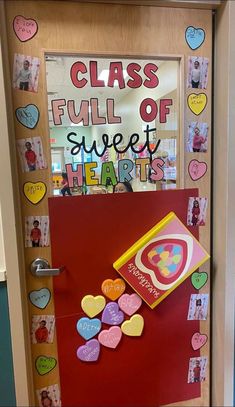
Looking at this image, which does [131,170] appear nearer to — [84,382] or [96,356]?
[96,356]

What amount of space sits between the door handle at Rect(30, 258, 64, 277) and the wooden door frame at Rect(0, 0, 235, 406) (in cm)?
5

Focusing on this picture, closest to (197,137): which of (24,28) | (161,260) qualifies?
(161,260)

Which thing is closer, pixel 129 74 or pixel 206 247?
pixel 129 74

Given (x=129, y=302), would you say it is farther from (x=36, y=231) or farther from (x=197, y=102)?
(x=197, y=102)

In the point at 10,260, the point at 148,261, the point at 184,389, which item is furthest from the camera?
the point at 184,389

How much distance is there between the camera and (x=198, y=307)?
4.47 feet

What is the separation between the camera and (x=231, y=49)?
1177 mm

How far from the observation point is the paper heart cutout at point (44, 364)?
4.18 ft

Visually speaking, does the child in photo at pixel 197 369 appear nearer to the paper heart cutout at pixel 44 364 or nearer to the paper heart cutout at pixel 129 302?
the paper heart cutout at pixel 129 302

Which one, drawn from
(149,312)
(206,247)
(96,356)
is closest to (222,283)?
(206,247)

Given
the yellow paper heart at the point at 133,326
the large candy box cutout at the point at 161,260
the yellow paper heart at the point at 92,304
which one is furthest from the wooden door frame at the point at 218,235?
the yellow paper heart at the point at 133,326

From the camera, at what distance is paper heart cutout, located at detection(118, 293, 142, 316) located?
127 cm

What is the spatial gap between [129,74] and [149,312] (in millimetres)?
989

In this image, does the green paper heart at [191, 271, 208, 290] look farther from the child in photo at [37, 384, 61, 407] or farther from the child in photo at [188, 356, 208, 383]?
the child in photo at [37, 384, 61, 407]
